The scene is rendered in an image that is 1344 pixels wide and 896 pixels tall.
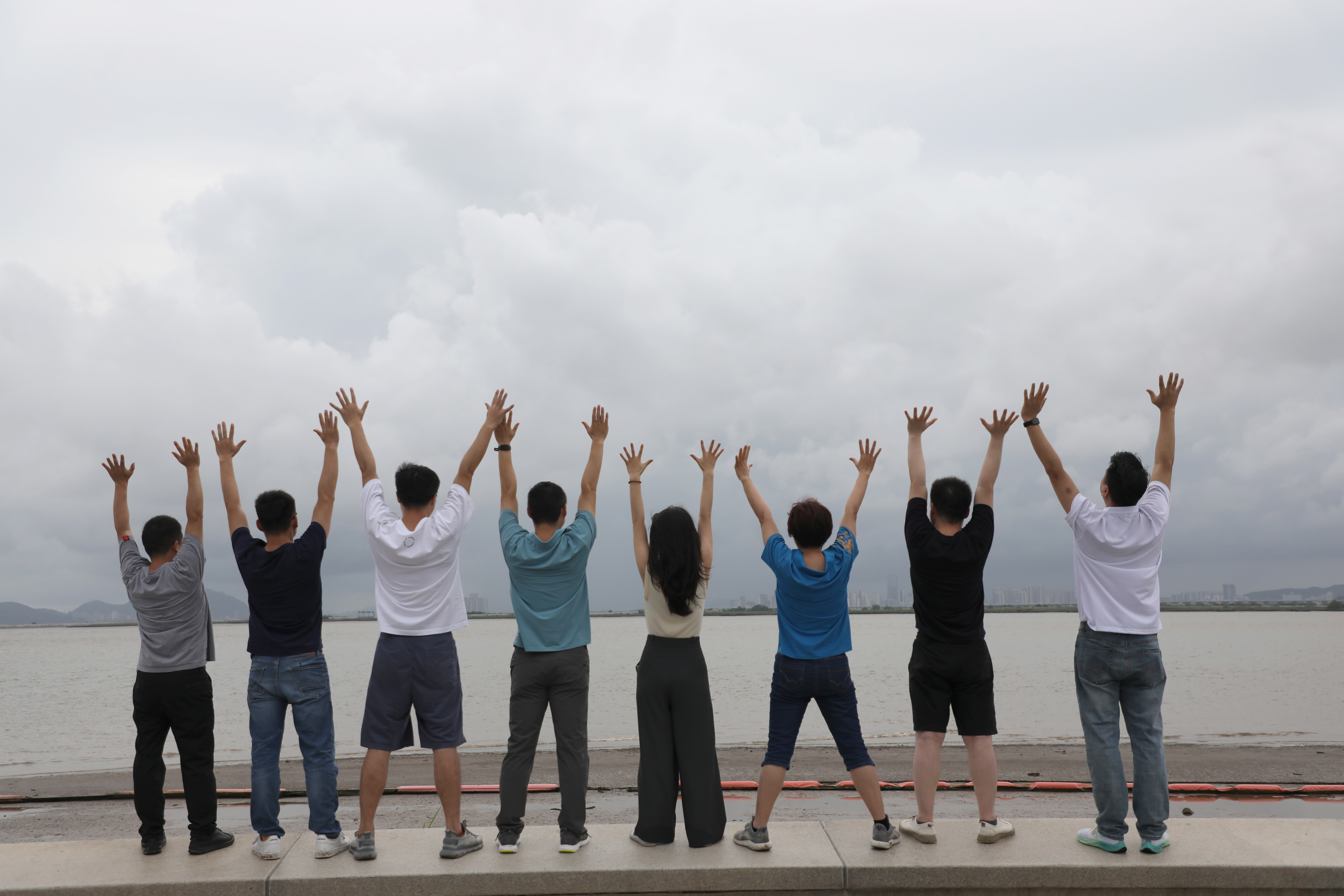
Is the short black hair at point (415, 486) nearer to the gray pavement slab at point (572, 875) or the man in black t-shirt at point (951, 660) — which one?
the gray pavement slab at point (572, 875)

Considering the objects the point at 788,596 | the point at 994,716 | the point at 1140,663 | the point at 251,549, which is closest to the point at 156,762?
the point at 251,549

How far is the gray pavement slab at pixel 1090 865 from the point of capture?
4.63 m

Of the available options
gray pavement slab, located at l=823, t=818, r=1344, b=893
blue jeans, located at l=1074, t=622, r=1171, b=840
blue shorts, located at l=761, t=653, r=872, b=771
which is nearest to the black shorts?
blue shorts, located at l=761, t=653, r=872, b=771

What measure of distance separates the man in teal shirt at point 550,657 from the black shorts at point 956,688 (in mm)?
2035

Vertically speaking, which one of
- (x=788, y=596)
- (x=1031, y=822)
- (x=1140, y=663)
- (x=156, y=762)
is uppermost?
(x=788, y=596)

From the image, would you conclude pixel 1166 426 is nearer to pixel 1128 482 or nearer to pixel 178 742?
pixel 1128 482

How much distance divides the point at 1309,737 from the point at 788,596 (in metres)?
15.3

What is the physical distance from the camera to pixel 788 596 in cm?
517

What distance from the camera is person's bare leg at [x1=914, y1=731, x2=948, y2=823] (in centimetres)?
507

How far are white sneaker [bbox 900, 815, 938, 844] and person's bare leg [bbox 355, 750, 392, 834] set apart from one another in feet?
10.4

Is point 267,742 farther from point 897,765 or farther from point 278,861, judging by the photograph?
point 897,765

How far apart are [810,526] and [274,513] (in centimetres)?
341

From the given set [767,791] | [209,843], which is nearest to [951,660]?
[767,791]

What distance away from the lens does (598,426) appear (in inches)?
222
